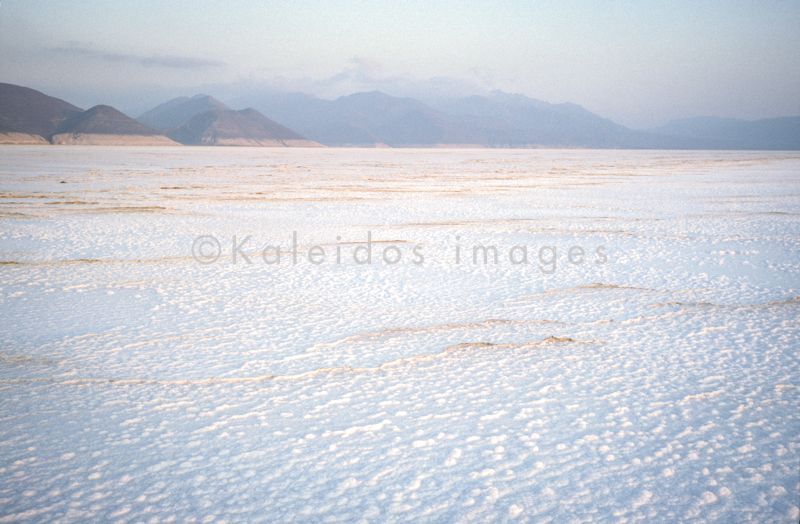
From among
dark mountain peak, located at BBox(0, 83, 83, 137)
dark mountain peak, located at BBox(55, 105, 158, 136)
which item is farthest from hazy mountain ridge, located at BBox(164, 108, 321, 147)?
dark mountain peak, located at BBox(0, 83, 83, 137)

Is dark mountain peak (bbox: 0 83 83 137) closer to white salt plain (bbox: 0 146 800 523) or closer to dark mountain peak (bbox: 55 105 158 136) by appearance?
dark mountain peak (bbox: 55 105 158 136)

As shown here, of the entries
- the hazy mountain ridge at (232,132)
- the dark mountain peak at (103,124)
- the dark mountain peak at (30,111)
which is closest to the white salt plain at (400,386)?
the dark mountain peak at (103,124)

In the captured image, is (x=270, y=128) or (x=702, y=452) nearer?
(x=702, y=452)

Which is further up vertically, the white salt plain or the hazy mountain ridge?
the hazy mountain ridge

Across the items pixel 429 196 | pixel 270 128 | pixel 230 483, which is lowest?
pixel 230 483

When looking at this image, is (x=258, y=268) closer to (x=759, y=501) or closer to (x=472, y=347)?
(x=472, y=347)

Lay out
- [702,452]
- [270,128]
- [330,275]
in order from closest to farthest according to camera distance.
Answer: [702,452], [330,275], [270,128]

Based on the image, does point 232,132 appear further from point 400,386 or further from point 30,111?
point 400,386

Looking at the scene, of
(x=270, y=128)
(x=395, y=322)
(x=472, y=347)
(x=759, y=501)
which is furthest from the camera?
(x=270, y=128)

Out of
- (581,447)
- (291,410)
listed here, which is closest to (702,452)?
(581,447)
